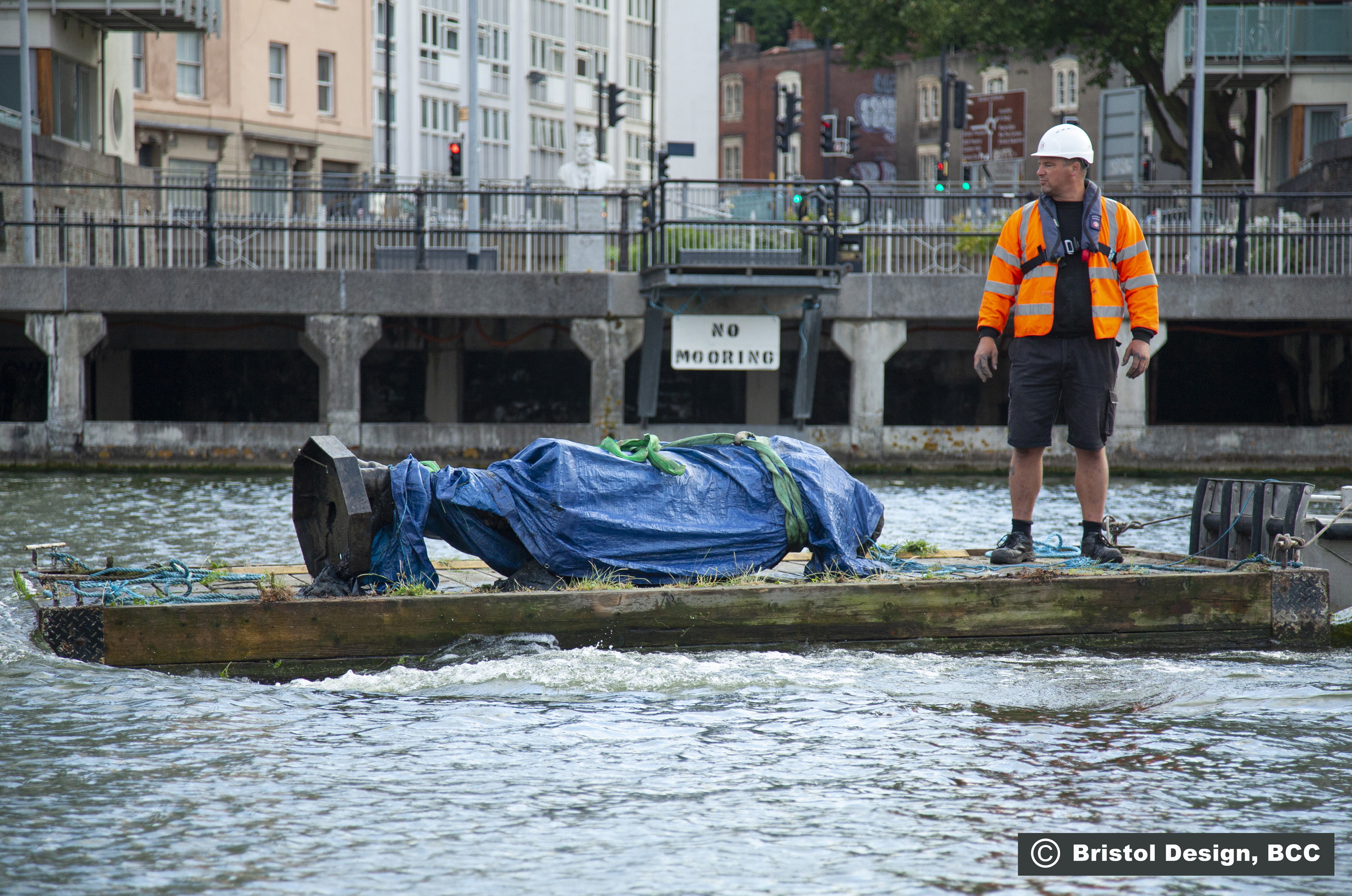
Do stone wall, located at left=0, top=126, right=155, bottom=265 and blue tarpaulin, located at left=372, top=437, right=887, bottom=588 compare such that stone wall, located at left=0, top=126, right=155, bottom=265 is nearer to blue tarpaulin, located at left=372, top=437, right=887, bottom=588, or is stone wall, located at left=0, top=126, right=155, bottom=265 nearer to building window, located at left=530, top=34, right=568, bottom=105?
blue tarpaulin, located at left=372, top=437, right=887, bottom=588

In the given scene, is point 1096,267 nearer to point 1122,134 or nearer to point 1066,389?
point 1066,389

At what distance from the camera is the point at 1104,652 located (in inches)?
326

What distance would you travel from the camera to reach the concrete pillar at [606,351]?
21.8 m

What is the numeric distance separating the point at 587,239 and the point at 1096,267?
557 inches

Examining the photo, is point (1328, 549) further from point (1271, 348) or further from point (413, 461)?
point (1271, 348)

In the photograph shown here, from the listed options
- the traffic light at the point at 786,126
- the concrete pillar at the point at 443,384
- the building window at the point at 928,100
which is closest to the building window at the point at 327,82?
the traffic light at the point at 786,126

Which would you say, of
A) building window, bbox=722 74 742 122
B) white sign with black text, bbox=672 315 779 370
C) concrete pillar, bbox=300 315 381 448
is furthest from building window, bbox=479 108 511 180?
white sign with black text, bbox=672 315 779 370

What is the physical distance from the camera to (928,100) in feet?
227

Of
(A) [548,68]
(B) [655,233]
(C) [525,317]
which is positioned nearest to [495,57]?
(A) [548,68]

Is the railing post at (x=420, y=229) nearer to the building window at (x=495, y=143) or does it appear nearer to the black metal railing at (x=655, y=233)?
the black metal railing at (x=655, y=233)

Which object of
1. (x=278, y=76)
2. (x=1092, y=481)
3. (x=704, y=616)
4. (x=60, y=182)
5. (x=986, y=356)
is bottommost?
(x=704, y=616)

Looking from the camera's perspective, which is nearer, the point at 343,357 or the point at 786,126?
the point at 343,357

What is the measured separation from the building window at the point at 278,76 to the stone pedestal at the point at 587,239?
28383 mm

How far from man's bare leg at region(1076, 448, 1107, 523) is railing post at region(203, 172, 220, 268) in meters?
15.2
